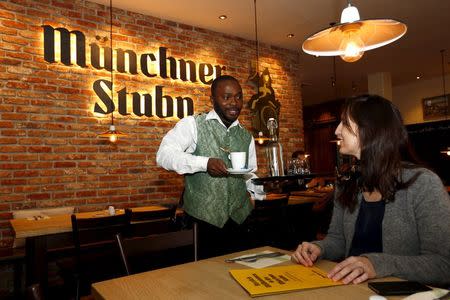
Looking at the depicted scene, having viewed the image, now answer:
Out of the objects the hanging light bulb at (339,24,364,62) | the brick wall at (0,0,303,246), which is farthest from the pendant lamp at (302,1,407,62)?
the brick wall at (0,0,303,246)

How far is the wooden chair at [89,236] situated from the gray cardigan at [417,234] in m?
1.68

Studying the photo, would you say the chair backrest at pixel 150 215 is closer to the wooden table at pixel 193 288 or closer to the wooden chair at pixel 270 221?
the wooden chair at pixel 270 221

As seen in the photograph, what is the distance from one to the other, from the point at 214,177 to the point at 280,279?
41.8 inches

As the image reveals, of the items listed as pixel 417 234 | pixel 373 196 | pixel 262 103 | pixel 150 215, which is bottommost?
pixel 150 215

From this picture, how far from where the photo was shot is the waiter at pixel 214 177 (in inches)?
80.9

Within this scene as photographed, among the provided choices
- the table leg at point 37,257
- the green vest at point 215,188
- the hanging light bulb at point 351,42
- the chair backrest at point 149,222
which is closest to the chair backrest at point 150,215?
the chair backrest at point 149,222

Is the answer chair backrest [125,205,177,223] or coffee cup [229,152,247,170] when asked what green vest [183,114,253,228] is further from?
chair backrest [125,205,177,223]

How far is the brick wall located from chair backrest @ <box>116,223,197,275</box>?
100 inches

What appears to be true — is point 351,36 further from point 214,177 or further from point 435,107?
point 435,107

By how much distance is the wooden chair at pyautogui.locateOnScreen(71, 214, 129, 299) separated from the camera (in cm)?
245

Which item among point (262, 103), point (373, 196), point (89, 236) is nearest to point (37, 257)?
point (89, 236)

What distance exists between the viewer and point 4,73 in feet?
11.4

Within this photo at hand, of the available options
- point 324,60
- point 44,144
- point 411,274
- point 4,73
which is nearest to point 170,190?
point 44,144

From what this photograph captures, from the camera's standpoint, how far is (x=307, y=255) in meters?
1.27
